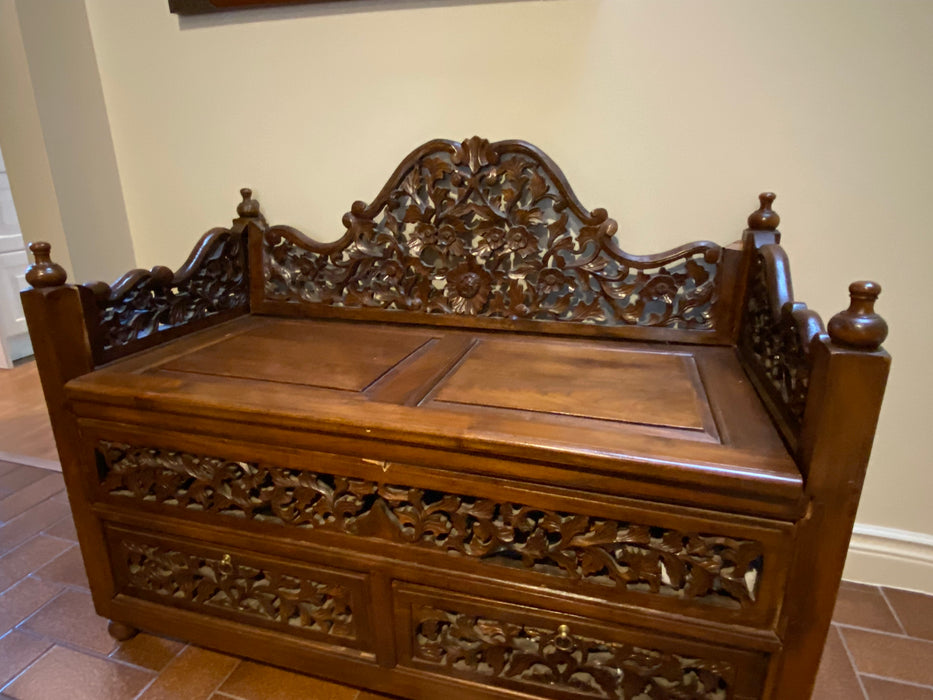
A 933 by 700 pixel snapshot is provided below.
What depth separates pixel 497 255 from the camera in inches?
54.9

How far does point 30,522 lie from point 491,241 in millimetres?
1706

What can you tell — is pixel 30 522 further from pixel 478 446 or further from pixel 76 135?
pixel 478 446

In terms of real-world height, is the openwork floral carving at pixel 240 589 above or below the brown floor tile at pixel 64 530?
above

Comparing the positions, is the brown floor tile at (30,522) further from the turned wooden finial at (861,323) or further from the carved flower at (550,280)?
the turned wooden finial at (861,323)

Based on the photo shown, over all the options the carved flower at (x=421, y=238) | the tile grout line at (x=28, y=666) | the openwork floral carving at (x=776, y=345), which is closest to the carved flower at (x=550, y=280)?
the carved flower at (x=421, y=238)

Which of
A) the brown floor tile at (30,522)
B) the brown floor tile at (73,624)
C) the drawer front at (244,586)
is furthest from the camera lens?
the brown floor tile at (30,522)

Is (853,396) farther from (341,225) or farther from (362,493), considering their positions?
(341,225)

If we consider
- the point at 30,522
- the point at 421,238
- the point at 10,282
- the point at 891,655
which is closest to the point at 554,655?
the point at 891,655

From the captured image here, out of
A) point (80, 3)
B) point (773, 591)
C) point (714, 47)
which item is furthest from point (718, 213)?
point (80, 3)

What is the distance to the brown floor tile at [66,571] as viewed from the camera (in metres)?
1.54

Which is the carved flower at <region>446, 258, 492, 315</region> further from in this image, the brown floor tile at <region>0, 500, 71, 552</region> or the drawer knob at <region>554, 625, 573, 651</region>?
the brown floor tile at <region>0, 500, 71, 552</region>

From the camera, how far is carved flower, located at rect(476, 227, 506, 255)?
138 cm

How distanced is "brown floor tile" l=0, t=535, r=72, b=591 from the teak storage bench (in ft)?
1.54

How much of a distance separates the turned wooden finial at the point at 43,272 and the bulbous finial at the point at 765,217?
142cm
